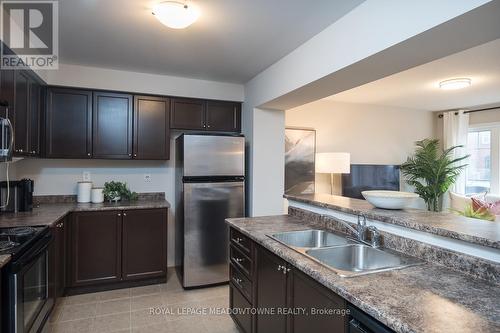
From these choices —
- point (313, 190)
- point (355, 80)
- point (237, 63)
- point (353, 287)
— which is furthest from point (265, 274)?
point (313, 190)

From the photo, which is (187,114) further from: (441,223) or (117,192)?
(441,223)

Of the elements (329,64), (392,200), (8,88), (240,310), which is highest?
(329,64)

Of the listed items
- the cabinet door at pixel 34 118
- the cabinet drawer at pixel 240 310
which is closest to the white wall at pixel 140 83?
the cabinet door at pixel 34 118

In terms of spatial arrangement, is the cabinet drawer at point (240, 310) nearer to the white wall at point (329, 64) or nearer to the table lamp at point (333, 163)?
the white wall at point (329, 64)

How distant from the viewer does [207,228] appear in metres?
3.44

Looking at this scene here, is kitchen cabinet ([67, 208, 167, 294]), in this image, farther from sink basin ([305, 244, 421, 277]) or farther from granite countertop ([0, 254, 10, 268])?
sink basin ([305, 244, 421, 277])

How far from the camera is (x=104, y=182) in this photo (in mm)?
3734

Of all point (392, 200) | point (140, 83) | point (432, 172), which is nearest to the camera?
point (392, 200)

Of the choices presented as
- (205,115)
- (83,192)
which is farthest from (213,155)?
(83,192)

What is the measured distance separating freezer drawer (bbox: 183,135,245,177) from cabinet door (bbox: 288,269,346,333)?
196cm

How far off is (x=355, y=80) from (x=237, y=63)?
1.33 meters

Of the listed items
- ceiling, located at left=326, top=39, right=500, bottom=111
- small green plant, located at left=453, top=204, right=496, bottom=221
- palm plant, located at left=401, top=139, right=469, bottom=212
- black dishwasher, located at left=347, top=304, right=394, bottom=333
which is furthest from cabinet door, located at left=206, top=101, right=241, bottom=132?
palm plant, located at left=401, top=139, right=469, bottom=212

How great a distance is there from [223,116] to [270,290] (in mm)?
2549

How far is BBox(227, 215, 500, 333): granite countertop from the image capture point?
99 centimetres
